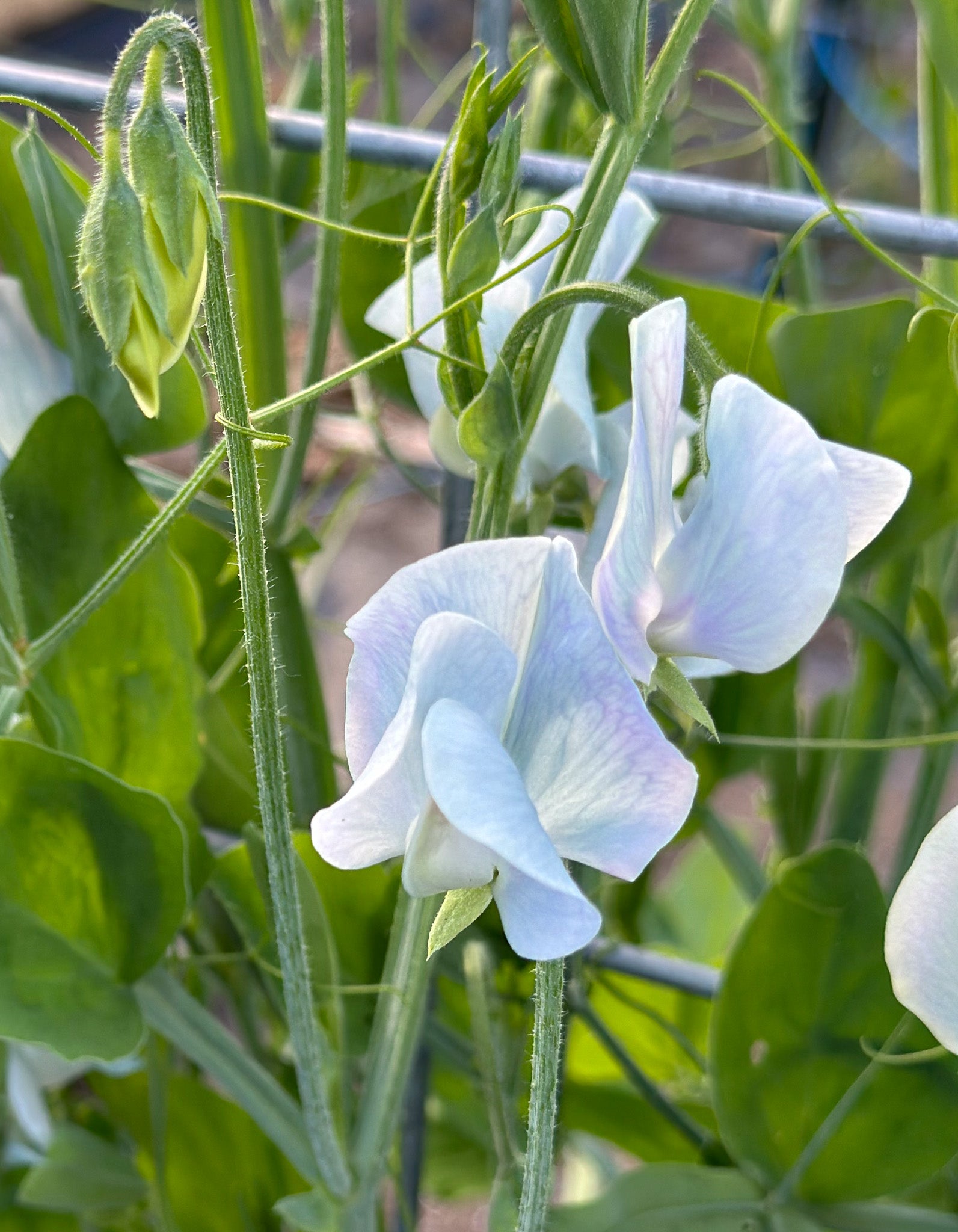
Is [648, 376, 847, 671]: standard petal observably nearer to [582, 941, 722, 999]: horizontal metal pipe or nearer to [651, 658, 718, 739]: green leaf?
[651, 658, 718, 739]: green leaf

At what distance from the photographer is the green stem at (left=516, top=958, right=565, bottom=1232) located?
0.79ft

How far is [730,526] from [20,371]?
23cm

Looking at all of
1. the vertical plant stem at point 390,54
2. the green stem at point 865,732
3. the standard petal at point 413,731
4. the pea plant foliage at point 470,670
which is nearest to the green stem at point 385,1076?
the pea plant foliage at point 470,670

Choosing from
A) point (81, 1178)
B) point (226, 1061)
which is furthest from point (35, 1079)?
point (226, 1061)

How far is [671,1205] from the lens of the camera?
0.37 metres

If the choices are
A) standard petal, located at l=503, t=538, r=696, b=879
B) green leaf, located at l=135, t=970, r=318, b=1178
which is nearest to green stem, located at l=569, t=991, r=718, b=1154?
green leaf, located at l=135, t=970, r=318, b=1178

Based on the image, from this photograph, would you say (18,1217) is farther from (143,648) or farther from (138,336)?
(138,336)

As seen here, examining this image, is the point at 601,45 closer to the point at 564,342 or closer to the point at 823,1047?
the point at 564,342

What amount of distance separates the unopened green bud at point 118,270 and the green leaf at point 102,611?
0.42 ft

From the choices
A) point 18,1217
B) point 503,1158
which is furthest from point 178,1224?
point 503,1158

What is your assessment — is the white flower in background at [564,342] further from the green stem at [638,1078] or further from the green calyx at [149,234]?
the green stem at [638,1078]

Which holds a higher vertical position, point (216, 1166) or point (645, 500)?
point (645, 500)

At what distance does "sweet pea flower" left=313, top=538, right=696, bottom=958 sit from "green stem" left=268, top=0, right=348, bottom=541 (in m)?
0.14

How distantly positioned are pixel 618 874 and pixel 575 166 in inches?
7.9
